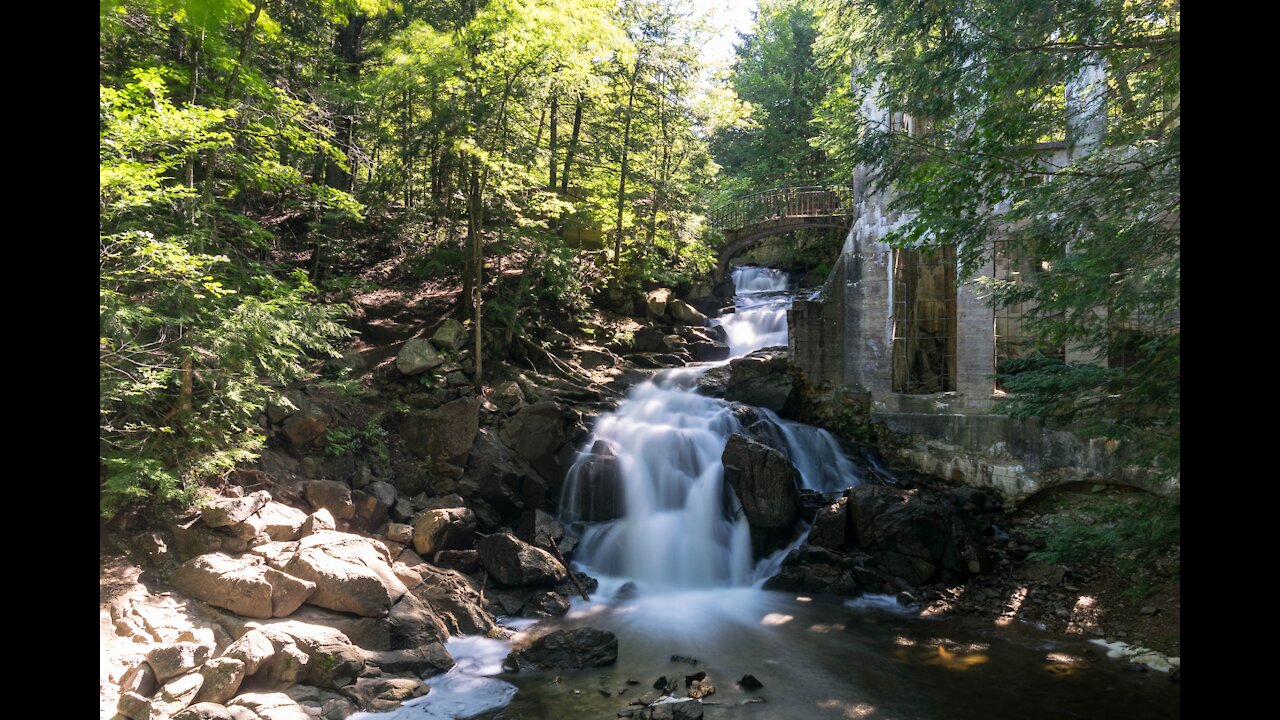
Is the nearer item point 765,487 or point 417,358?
point 765,487

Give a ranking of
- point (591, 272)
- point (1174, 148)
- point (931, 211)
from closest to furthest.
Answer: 1. point (1174, 148)
2. point (931, 211)
3. point (591, 272)

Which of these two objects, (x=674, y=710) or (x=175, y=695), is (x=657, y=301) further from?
(x=175, y=695)

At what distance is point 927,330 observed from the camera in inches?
680

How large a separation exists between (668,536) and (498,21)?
998 cm

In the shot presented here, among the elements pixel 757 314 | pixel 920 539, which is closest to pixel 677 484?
pixel 920 539

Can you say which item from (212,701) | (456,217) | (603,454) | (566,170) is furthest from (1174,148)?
(566,170)

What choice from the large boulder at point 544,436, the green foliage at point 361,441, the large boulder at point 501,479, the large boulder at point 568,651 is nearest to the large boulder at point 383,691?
the large boulder at point 568,651

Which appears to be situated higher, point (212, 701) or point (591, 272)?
point (591, 272)

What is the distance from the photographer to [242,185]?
11258 millimetres

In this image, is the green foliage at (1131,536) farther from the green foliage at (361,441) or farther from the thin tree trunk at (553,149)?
the thin tree trunk at (553,149)

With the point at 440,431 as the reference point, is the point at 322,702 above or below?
below

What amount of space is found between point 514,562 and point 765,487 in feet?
15.3
